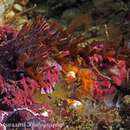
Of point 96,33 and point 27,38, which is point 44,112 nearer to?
point 27,38

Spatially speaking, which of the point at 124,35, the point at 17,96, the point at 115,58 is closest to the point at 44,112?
the point at 17,96

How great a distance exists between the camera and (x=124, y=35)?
19.4 feet

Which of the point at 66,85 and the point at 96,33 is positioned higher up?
the point at 96,33

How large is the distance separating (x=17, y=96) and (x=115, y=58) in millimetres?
1184

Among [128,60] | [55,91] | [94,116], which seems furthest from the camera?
[128,60]

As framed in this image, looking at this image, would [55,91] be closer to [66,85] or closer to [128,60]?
[66,85]

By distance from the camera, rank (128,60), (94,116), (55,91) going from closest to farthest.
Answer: (94,116) → (55,91) → (128,60)

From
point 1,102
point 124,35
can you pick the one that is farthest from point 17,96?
point 124,35

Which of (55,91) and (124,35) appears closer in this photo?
(55,91)

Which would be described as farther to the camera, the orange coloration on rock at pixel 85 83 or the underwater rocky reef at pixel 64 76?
the orange coloration on rock at pixel 85 83

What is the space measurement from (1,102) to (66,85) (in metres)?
0.69

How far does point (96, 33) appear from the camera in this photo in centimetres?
597

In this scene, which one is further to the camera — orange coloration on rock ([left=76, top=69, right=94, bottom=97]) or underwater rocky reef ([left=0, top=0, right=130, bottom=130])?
orange coloration on rock ([left=76, top=69, right=94, bottom=97])

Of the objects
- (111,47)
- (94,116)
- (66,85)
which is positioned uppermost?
(111,47)
